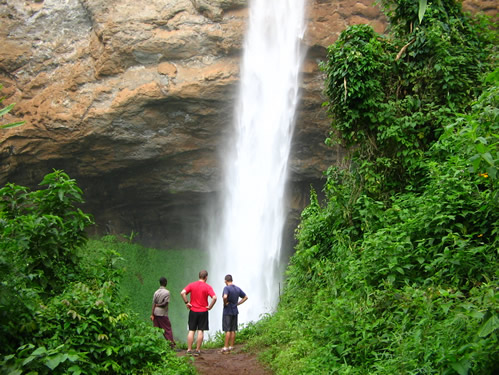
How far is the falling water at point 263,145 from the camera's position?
1620 centimetres

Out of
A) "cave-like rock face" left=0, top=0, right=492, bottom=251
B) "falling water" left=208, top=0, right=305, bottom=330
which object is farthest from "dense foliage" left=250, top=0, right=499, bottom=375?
"falling water" left=208, top=0, right=305, bottom=330

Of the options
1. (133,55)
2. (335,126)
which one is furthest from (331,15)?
(335,126)

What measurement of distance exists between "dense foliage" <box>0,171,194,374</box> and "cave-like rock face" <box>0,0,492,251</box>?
33.8 feet

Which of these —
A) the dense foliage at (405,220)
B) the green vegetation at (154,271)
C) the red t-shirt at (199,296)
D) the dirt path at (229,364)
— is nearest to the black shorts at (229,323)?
the dirt path at (229,364)

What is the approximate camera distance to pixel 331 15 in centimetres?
1523

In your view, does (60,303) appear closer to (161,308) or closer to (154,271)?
(161,308)

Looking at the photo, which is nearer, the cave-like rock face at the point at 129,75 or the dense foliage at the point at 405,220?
the dense foliage at the point at 405,220

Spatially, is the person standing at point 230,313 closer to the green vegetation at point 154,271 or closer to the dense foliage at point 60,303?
the dense foliage at point 60,303

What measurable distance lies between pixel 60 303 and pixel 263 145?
42.2 ft

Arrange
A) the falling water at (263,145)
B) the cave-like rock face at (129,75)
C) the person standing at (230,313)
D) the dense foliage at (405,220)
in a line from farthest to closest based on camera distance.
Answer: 1. the falling water at (263,145)
2. the cave-like rock face at (129,75)
3. the person standing at (230,313)
4. the dense foliage at (405,220)

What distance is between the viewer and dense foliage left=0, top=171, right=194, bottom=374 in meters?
4.20

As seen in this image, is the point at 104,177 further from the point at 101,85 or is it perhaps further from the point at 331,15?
the point at 331,15

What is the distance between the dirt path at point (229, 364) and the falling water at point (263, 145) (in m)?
8.43

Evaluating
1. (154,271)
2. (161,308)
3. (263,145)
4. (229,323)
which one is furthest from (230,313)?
(154,271)
